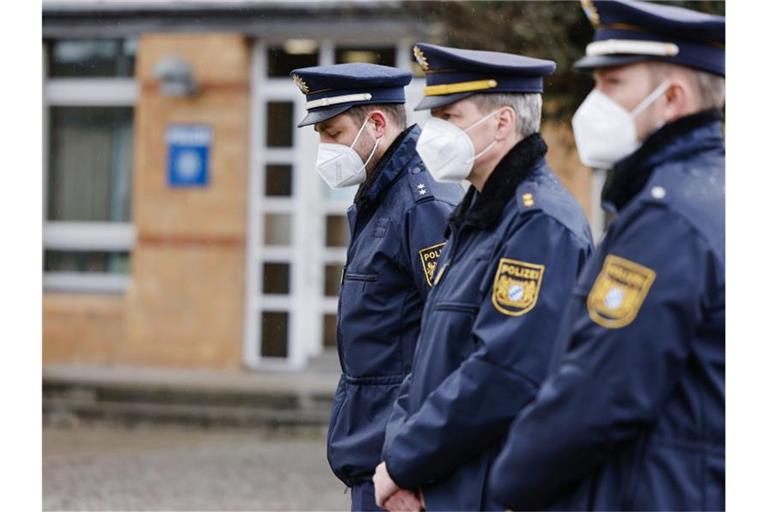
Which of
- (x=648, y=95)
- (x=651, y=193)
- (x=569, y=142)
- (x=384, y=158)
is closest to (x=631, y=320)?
(x=651, y=193)

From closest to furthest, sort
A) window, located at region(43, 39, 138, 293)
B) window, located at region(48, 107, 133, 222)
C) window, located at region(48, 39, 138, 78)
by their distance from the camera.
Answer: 1. window, located at region(48, 39, 138, 78)
2. window, located at region(43, 39, 138, 293)
3. window, located at region(48, 107, 133, 222)

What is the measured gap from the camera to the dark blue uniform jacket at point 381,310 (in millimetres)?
4176

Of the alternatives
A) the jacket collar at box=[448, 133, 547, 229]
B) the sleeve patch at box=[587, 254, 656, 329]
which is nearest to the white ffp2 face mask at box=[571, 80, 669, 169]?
the sleeve patch at box=[587, 254, 656, 329]

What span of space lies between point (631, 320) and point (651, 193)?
27 cm

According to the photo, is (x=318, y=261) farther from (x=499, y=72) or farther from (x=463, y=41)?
(x=499, y=72)

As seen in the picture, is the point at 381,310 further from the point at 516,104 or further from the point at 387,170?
the point at 516,104

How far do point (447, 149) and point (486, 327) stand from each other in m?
0.57

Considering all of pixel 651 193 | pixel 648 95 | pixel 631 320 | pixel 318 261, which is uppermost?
pixel 648 95

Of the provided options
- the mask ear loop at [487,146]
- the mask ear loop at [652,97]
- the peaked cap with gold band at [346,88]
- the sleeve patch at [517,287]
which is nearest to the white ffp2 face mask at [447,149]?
the mask ear loop at [487,146]

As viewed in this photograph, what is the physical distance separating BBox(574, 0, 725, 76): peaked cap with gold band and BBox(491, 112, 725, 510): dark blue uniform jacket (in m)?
0.14

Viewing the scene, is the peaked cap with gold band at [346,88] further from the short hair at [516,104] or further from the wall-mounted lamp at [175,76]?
the wall-mounted lamp at [175,76]

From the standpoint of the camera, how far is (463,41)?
30.6ft

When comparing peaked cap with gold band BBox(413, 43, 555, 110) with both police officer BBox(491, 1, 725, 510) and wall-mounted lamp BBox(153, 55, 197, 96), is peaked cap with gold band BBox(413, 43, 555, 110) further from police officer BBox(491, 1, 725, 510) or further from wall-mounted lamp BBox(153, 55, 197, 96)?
wall-mounted lamp BBox(153, 55, 197, 96)

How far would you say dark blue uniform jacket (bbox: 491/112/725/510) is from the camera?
8.54 feet
